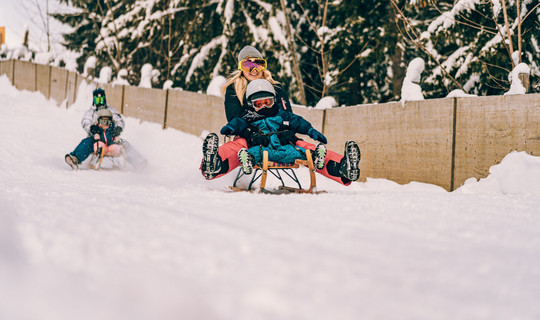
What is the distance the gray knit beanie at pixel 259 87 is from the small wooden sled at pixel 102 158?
Answer: 342 cm

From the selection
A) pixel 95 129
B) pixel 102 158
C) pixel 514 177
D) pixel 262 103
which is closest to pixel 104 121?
pixel 95 129

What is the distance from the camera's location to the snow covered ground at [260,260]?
1681 mm

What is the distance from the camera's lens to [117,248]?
2.11 meters

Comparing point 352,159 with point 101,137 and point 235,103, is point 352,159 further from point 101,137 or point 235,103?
point 101,137

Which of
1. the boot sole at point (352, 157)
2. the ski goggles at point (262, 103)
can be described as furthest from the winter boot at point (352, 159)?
the ski goggles at point (262, 103)

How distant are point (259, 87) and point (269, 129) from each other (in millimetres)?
491

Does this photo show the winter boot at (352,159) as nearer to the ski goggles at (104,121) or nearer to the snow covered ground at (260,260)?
the snow covered ground at (260,260)

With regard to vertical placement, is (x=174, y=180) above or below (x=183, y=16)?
below

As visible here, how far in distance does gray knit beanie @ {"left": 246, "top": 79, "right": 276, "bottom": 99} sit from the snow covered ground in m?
2.33

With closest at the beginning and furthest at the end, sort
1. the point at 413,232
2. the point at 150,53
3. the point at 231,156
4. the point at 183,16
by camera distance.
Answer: the point at 413,232, the point at 231,156, the point at 183,16, the point at 150,53

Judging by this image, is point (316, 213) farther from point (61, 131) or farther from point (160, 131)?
point (61, 131)

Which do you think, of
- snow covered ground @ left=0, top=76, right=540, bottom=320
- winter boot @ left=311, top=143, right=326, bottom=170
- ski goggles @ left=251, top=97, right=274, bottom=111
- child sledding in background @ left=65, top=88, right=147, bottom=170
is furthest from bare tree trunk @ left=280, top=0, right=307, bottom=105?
snow covered ground @ left=0, top=76, right=540, bottom=320

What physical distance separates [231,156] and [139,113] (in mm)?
9390

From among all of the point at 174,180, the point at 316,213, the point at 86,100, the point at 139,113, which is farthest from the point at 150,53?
the point at 316,213
